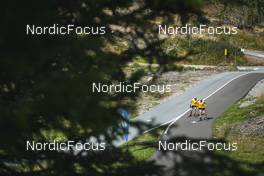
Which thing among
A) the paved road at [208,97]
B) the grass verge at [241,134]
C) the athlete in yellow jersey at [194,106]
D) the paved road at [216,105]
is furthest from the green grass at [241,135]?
the athlete in yellow jersey at [194,106]

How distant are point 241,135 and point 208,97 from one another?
11.7 m

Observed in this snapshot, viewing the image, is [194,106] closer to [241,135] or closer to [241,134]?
[241,134]

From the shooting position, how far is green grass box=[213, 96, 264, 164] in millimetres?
18484

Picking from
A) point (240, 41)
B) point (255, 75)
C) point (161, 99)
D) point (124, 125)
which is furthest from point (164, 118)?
point (240, 41)

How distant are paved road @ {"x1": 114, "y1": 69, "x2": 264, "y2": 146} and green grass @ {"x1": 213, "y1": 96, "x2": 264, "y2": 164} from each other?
68 centimetres

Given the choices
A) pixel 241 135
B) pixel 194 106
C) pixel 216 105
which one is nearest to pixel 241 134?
pixel 241 135

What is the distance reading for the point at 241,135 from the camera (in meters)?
22.1

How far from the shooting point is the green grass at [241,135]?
18.5m

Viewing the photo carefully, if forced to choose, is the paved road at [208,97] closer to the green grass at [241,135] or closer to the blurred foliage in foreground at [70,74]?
the green grass at [241,135]

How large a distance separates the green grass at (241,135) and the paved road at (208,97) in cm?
68

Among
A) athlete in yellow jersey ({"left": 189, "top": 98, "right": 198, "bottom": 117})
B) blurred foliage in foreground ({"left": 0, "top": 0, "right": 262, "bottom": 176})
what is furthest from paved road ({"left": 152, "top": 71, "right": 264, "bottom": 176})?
blurred foliage in foreground ({"left": 0, "top": 0, "right": 262, "bottom": 176})

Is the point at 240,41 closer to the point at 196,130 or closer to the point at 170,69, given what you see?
the point at 196,130

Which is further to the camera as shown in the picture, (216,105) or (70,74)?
(216,105)

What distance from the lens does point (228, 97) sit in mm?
33562
